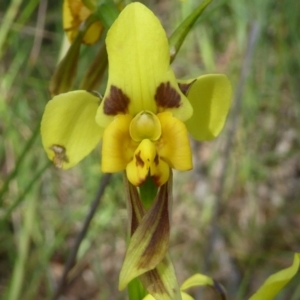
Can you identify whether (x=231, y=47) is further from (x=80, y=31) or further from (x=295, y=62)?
(x=80, y=31)

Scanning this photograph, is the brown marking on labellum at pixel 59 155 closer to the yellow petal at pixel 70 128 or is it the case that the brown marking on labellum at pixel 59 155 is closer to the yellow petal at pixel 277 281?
the yellow petal at pixel 70 128

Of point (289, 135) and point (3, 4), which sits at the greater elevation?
point (3, 4)

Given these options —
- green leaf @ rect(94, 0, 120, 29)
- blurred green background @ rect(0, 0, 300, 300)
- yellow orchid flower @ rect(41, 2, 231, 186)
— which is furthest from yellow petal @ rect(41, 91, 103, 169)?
blurred green background @ rect(0, 0, 300, 300)

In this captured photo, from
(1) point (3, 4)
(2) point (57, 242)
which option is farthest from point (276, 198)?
(1) point (3, 4)

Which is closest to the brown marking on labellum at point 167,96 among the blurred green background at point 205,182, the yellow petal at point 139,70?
the yellow petal at point 139,70

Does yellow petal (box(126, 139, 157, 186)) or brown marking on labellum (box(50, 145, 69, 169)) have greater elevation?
brown marking on labellum (box(50, 145, 69, 169))

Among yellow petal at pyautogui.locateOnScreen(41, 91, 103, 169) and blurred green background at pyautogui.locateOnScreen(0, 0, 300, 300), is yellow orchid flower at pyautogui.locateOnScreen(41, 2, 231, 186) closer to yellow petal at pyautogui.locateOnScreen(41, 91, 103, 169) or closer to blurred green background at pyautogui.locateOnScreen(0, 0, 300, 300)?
yellow petal at pyautogui.locateOnScreen(41, 91, 103, 169)
